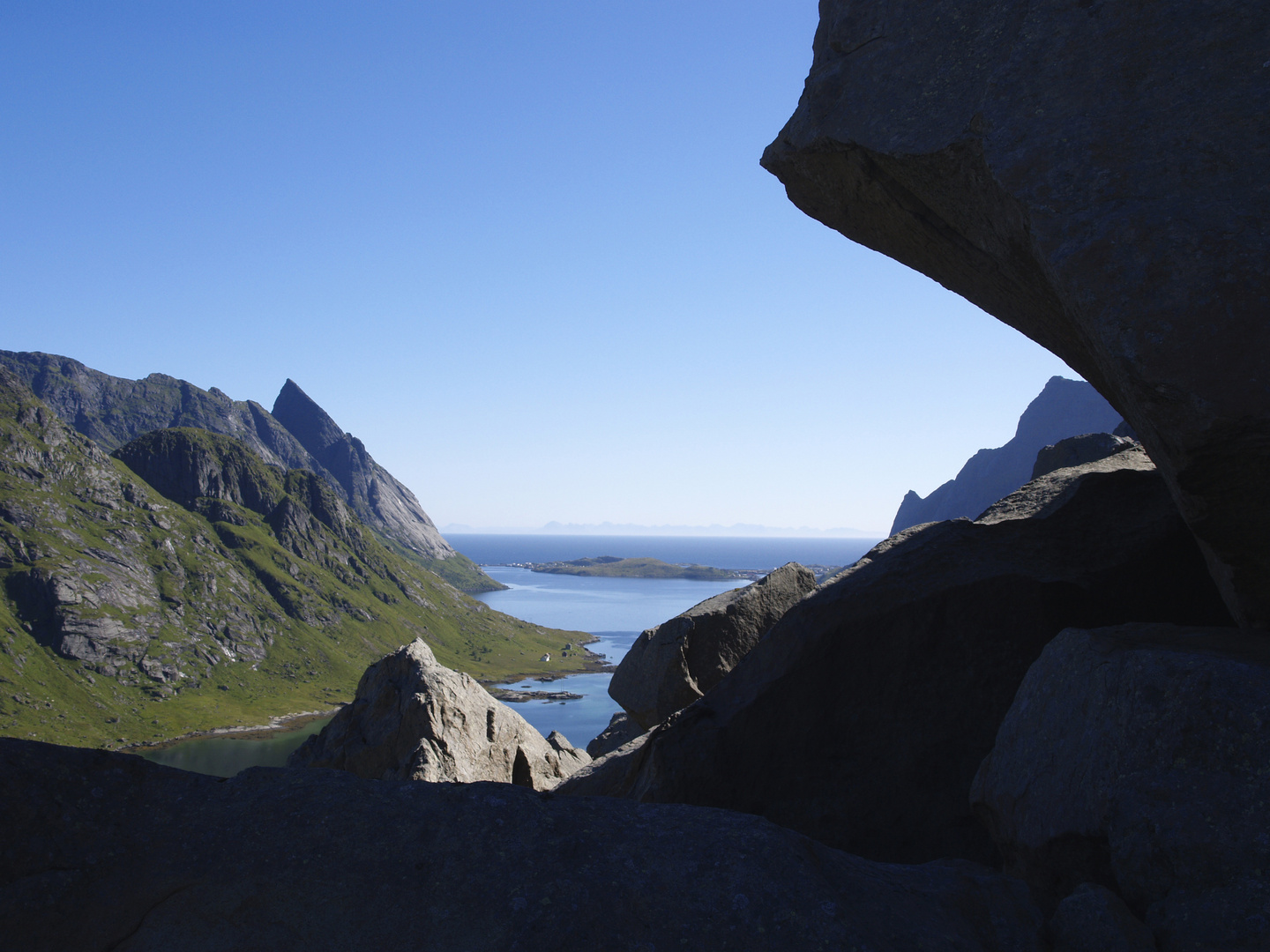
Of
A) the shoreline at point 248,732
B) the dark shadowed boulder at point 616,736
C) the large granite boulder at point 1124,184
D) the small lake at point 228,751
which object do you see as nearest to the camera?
the large granite boulder at point 1124,184

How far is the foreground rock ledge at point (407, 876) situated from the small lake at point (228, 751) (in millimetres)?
157407

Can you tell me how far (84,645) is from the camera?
19762 cm

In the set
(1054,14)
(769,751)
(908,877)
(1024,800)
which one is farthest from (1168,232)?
(769,751)

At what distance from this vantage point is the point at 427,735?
19.7 metres

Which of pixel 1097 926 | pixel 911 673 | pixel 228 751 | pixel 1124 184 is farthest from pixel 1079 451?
pixel 228 751

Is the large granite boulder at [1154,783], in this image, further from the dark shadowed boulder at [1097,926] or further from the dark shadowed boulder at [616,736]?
the dark shadowed boulder at [616,736]

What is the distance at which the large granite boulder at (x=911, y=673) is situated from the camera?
38.1 feet

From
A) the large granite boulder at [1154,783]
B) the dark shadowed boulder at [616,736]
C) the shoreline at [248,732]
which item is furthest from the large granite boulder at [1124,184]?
the shoreline at [248,732]

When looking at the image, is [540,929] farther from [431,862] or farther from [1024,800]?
[1024,800]

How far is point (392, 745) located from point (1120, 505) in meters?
17.1

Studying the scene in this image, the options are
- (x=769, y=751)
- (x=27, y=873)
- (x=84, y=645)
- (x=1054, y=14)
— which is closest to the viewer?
(x=27, y=873)

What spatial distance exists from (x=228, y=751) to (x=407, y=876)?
7226 inches

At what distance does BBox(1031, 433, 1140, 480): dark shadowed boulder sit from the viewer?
1947 centimetres

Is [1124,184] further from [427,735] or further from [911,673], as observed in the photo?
[427,735]
